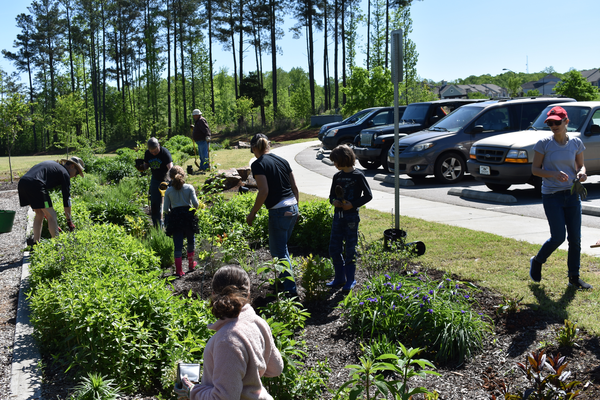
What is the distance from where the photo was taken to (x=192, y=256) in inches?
253

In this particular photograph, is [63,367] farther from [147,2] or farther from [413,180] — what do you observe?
[147,2]

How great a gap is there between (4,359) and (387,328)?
3293 millimetres

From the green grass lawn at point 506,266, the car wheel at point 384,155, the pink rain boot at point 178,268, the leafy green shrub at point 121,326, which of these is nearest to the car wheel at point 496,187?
the green grass lawn at point 506,266

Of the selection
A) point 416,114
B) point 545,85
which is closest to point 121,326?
point 416,114

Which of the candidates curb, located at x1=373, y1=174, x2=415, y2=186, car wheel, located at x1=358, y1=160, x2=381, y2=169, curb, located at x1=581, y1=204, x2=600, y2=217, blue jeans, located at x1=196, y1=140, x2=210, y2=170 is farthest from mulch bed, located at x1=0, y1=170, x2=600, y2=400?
car wheel, located at x1=358, y1=160, x2=381, y2=169

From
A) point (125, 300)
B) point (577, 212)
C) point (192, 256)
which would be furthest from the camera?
point (192, 256)

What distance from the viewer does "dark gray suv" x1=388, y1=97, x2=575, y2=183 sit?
1220cm

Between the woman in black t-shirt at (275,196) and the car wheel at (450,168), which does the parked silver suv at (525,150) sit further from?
the woman in black t-shirt at (275,196)

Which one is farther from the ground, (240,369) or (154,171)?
(154,171)

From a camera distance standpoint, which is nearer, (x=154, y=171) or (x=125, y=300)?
(x=125, y=300)

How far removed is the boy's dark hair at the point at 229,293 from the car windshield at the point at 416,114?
14.0 meters

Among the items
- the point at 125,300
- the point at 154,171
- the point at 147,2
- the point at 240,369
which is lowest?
the point at 125,300

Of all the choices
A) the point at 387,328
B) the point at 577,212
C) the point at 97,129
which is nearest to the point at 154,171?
the point at 387,328

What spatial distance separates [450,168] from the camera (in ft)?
41.0
